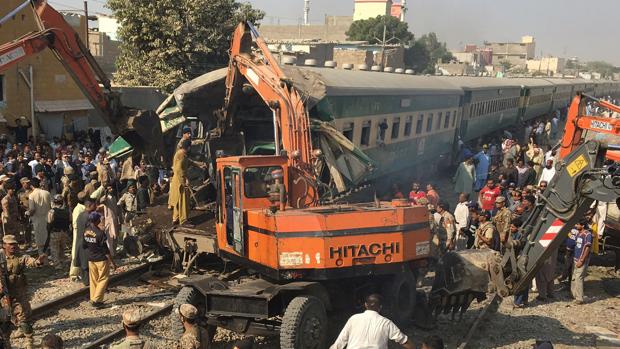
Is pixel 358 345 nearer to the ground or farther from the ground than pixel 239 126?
nearer to the ground

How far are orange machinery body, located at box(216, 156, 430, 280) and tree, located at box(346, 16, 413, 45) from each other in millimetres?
68623

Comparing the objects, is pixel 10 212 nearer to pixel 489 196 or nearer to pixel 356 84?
pixel 356 84

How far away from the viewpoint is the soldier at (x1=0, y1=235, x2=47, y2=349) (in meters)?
7.01

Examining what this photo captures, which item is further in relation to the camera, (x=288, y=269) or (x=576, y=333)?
(x=576, y=333)

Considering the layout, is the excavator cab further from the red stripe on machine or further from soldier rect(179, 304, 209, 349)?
the red stripe on machine

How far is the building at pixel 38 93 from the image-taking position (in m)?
20.5

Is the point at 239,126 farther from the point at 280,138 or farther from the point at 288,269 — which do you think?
the point at 288,269

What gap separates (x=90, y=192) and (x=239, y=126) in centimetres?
306

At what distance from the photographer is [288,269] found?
23.2ft

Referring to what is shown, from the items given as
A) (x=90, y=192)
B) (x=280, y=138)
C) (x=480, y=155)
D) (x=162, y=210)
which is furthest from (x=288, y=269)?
(x=480, y=155)

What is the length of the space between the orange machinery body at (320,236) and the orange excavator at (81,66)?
472 cm

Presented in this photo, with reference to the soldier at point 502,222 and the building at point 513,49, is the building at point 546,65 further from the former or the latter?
the soldier at point 502,222

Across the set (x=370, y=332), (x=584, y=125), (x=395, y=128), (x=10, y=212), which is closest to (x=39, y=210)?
(x=10, y=212)

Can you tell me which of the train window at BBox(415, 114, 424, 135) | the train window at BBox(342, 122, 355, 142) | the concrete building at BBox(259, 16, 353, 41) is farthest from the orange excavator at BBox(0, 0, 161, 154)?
the concrete building at BBox(259, 16, 353, 41)
